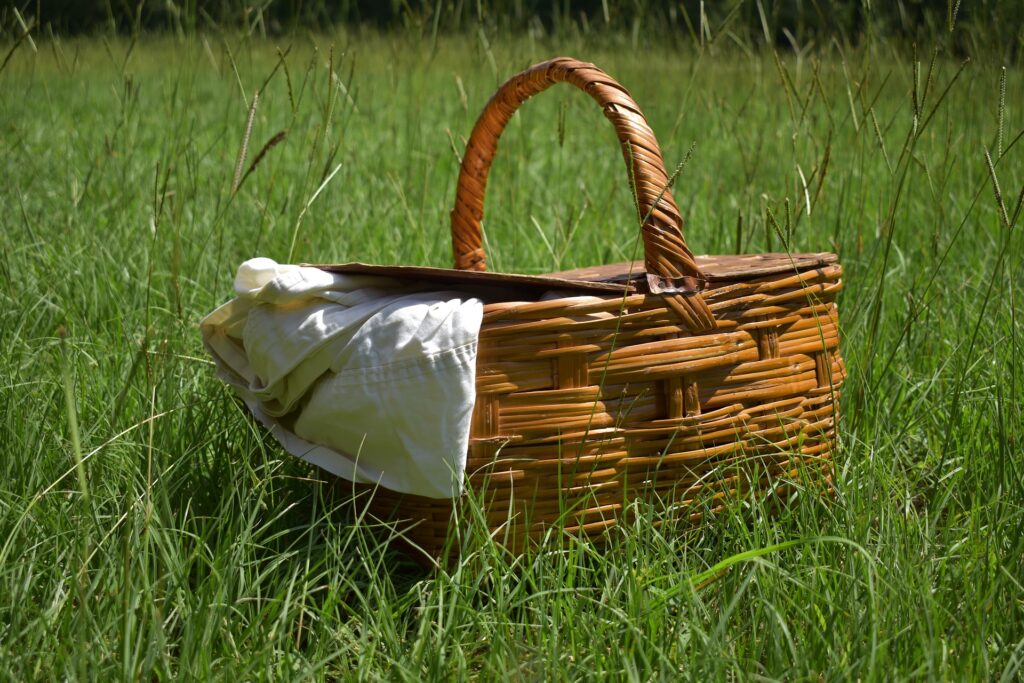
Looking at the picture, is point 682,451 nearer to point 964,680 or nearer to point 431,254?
point 964,680

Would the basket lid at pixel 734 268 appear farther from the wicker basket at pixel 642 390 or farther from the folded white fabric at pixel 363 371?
the folded white fabric at pixel 363 371

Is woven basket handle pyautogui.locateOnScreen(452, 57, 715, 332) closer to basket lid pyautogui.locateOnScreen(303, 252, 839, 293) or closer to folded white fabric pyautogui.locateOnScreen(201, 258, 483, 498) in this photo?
basket lid pyautogui.locateOnScreen(303, 252, 839, 293)

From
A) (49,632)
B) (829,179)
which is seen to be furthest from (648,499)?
(829,179)

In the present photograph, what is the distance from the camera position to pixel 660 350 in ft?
3.88

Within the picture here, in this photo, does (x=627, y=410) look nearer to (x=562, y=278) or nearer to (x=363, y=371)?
(x=562, y=278)

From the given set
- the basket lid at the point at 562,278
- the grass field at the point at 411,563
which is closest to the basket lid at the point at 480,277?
the basket lid at the point at 562,278

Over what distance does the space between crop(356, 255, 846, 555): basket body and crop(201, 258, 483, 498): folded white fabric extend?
0.19 feet

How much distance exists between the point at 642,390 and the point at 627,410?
0.04 meters

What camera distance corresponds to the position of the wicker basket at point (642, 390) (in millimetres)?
1145

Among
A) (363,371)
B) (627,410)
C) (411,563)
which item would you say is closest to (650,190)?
(627,410)

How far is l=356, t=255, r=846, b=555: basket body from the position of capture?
1.14 m

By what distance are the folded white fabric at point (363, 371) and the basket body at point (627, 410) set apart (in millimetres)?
59

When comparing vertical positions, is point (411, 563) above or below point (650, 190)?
below

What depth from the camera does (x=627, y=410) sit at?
46.1 inches
